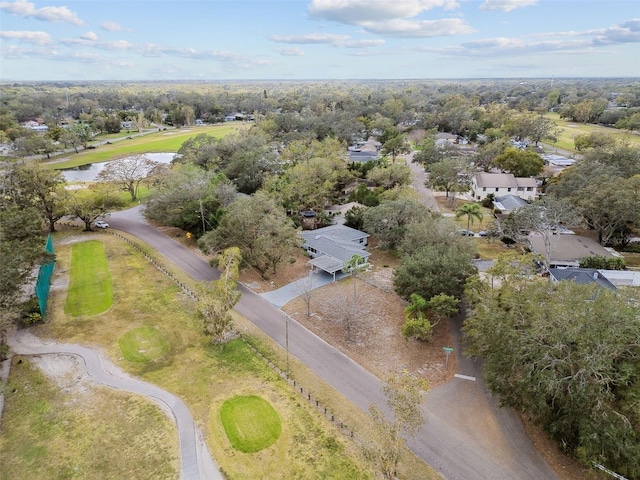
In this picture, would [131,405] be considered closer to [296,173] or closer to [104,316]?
[104,316]

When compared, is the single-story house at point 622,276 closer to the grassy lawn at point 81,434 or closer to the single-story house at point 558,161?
the grassy lawn at point 81,434

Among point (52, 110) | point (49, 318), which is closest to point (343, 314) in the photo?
point (49, 318)

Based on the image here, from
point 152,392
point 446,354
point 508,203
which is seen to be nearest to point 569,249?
point 508,203

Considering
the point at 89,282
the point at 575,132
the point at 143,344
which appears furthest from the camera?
the point at 575,132

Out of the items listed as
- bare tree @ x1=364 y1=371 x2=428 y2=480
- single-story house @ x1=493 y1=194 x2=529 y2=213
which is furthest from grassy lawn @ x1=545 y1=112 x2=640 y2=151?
bare tree @ x1=364 y1=371 x2=428 y2=480

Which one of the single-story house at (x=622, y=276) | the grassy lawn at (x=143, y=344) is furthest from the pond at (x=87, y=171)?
the single-story house at (x=622, y=276)

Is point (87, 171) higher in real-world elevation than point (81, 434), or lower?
lower

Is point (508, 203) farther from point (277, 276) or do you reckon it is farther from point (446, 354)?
point (446, 354)
